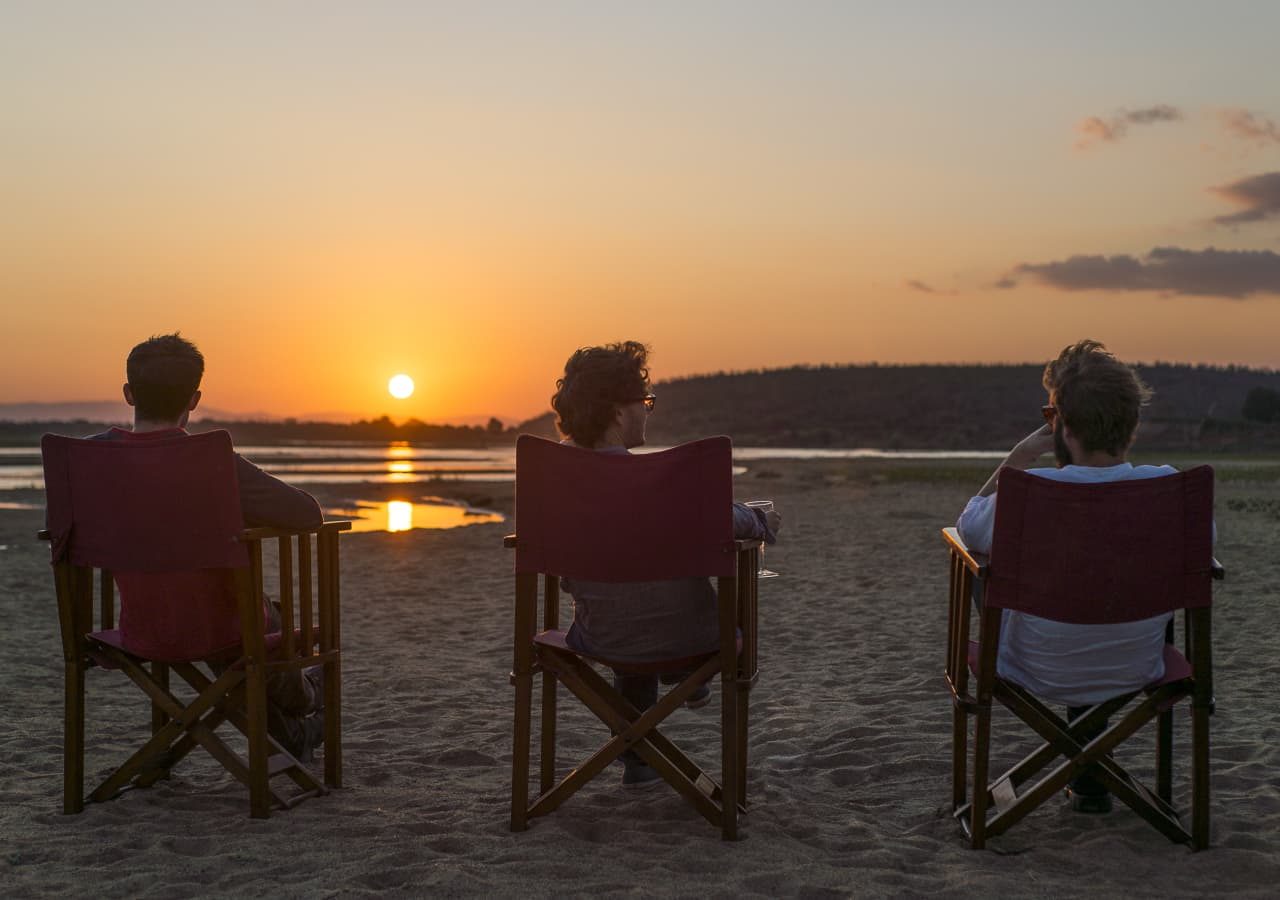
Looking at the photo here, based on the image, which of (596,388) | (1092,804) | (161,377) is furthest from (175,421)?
(1092,804)

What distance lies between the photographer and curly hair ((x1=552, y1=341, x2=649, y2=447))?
12.6 feet

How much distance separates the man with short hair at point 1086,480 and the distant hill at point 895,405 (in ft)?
264

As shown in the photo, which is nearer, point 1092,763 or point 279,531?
point 1092,763

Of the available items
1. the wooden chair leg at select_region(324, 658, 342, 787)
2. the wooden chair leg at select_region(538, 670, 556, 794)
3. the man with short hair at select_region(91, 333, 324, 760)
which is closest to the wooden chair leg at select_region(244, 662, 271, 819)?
the man with short hair at select_region(91, 333, 324, 760)

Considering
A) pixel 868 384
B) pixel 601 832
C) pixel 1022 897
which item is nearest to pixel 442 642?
pixel 601 832

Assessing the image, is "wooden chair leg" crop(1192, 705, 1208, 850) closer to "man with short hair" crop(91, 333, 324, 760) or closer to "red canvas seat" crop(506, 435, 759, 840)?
"red canvas seat" crop(506, 435, 759, 840)

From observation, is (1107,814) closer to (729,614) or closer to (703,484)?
(729,614)

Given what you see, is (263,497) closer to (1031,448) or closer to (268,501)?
(268,501)

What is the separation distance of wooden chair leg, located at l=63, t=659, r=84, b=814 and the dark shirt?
33.5 inches

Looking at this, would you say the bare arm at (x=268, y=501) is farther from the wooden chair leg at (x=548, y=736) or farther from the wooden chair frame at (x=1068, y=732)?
the wooden chair frame at (x=1068, y=732)

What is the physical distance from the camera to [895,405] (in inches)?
4365

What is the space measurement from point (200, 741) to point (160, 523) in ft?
2.62

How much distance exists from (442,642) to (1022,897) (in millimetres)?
5121

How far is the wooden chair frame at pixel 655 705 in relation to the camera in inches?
145
